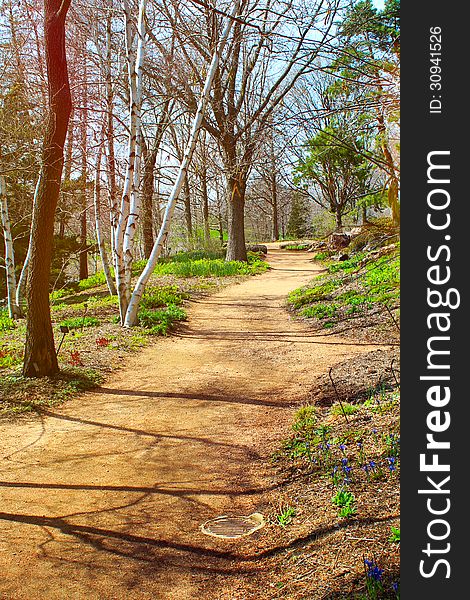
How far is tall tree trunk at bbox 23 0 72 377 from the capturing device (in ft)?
22.2

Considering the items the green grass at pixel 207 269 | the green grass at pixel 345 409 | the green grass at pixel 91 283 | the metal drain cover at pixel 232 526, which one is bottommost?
the metal drain cover at pixel 232 526

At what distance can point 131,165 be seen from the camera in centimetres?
973

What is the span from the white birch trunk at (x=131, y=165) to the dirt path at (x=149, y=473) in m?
1.93

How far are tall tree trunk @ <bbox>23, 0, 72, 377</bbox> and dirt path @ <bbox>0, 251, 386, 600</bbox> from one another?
32.4 inches

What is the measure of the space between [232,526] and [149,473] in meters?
1.10

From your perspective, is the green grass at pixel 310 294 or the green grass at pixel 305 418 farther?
the green grass at pixel 310 294

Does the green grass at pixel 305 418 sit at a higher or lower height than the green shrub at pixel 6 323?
lower

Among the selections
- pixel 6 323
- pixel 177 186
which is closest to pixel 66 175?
pixel 6 323

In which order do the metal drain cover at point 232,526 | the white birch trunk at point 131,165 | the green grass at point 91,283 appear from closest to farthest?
the metal drain cover at point 232,526 < the white birch trunk at point 131,165 < the green grass at point 91,283

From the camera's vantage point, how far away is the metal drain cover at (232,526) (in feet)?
12.0

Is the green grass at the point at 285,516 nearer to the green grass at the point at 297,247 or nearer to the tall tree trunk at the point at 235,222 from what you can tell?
the tall tree trunk at the point at 235,222

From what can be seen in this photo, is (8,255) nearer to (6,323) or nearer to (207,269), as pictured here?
(6,323)

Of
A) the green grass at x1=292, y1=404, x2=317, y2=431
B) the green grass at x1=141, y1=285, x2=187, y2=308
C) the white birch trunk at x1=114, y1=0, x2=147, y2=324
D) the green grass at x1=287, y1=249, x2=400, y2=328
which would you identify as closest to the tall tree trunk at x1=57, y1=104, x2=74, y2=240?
the white birch trunk at x1=114, y1=0, x2=147, y2=324

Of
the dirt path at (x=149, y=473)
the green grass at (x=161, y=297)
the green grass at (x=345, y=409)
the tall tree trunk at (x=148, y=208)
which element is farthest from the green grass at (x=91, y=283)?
the green grass at (x=345, y=409)
